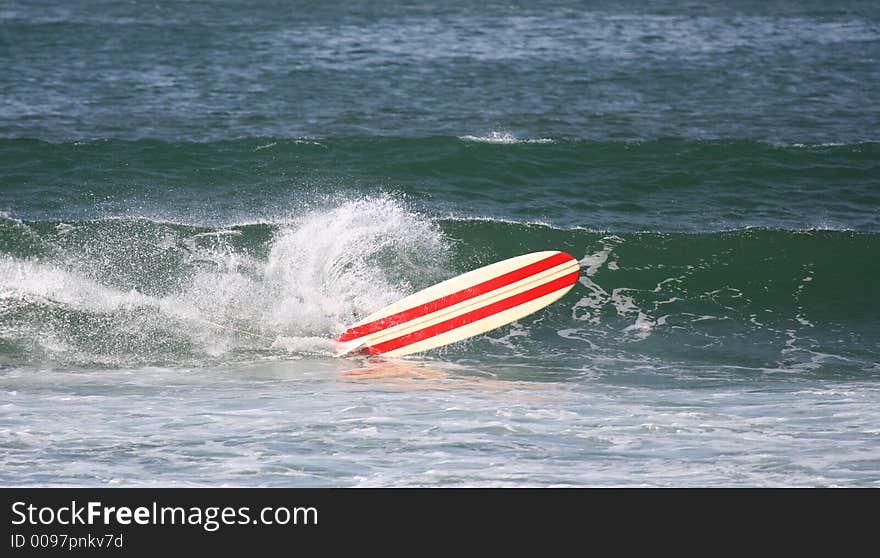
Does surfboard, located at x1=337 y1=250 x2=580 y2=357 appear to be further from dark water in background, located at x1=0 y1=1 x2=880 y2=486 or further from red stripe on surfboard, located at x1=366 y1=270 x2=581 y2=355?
dark water in background, located at x1=0 y1=1 x2=880 y2=486

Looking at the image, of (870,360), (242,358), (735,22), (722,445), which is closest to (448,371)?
(242,358)

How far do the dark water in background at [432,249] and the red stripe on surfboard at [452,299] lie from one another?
356 millimetres

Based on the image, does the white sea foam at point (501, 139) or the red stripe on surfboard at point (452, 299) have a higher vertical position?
the white sea foam at point (501, 139)

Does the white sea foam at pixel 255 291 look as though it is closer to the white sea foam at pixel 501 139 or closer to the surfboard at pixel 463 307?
the surfboard at pixel 463 307

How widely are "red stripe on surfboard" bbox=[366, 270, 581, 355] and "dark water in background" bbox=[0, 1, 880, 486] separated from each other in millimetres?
268

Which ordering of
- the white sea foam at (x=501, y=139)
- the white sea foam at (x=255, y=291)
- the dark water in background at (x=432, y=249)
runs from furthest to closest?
the white sea foam at (x=501, y=139)
the white sea foam at (x=255, y=291)
the dark water in background at (x=432, y=249)

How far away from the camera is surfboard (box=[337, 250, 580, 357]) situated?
1008 cm

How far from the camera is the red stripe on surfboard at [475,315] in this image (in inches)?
396

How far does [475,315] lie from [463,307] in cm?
14

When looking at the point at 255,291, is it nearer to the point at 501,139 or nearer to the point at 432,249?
the point at 432,249

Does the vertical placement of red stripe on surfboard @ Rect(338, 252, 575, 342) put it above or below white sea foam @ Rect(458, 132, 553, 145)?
below

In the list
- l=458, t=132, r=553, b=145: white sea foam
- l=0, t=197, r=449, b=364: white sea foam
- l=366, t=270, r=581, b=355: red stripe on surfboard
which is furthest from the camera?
l=458, t=132, r=553, b=145: white sea foam

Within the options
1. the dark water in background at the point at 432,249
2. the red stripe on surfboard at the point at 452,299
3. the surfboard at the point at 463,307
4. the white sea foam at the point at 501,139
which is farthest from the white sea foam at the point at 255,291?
the white sea foam at the point at 501,139

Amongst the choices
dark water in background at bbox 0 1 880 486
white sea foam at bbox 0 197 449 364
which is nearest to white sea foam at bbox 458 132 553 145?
dark water in background at bbox 0 1 880 486
